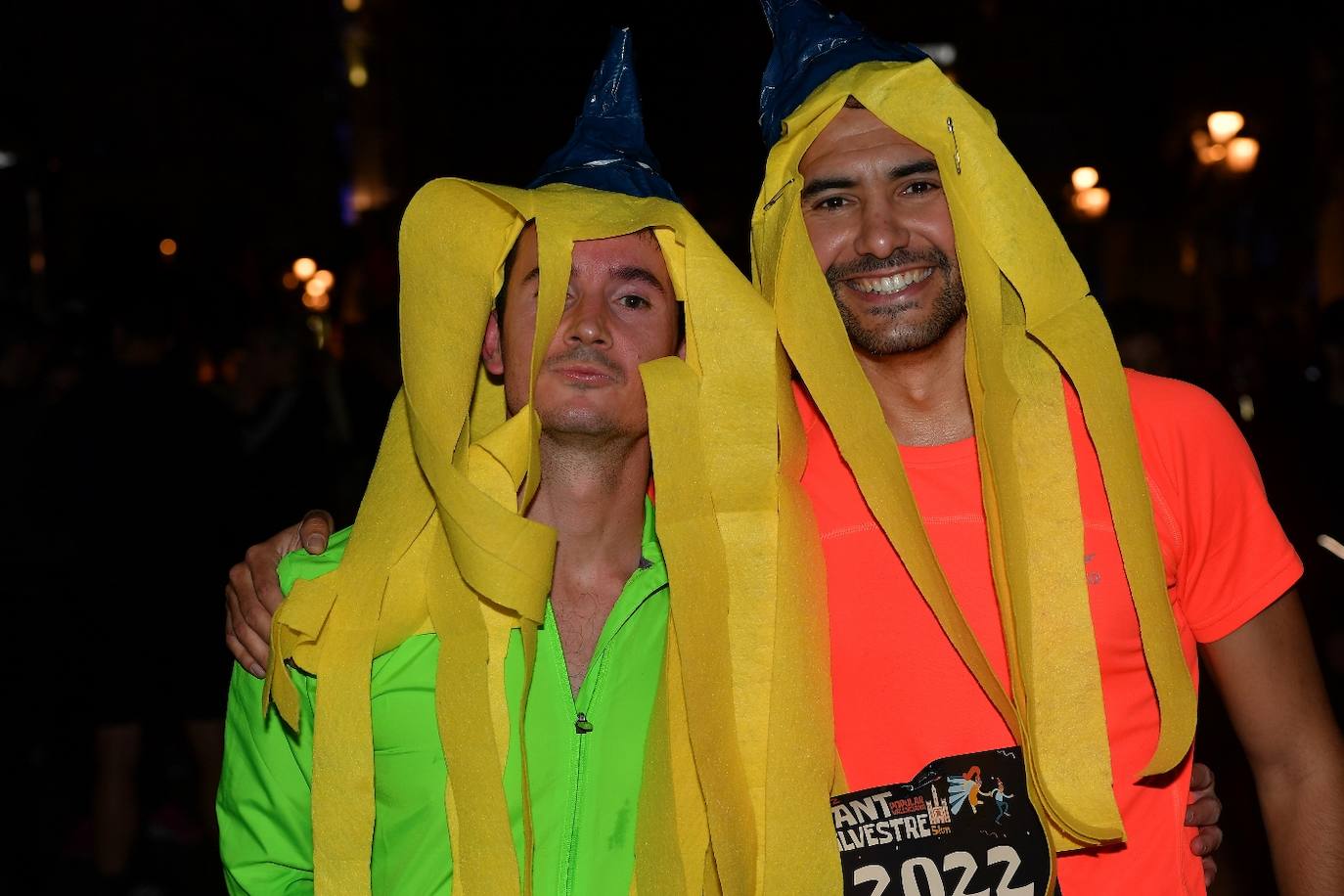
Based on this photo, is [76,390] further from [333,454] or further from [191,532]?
[333,454]

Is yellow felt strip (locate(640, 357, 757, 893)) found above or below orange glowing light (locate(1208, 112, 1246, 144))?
below

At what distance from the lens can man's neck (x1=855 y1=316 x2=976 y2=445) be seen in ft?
9.07

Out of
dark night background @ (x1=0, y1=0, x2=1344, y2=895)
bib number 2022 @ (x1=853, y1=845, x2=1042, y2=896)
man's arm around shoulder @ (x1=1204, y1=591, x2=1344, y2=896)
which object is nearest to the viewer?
bib number 2022 @ (x1=853, y1=845, x2=1042, y2=896)

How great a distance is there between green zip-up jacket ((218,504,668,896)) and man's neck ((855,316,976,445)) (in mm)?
622

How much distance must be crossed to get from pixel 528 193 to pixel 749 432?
0.66m

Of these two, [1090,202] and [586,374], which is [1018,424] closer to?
[586,374]

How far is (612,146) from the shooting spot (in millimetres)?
2992

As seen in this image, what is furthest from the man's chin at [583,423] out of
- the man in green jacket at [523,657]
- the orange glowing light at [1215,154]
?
the orange glowing light at [1215,154]

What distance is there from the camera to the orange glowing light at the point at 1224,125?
12.2 meters

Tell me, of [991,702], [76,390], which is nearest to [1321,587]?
[991,702]

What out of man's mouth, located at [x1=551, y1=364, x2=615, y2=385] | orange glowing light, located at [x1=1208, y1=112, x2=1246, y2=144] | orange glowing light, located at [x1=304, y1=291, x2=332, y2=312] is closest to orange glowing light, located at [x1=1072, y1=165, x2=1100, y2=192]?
orange glowing light, located at [x1=1208, y1=112, x2=1246, y2=144]

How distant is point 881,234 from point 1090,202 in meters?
9.84

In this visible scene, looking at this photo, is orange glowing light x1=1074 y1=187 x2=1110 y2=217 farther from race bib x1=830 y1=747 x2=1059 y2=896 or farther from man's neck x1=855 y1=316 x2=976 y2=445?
race bib x1=830 y1=747 x2=1059 y2=896

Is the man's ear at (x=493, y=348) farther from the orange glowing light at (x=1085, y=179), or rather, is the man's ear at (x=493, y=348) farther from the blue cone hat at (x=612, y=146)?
the orange glowing light at (x=1085, y=179)
